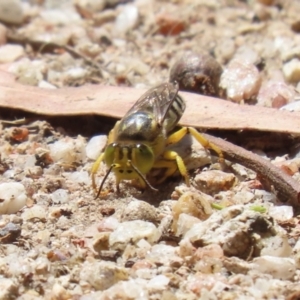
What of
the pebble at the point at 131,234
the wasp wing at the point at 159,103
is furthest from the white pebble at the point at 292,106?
the pebble at the point at 131,234

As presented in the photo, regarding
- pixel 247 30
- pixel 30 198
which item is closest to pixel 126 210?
pixel 30 198

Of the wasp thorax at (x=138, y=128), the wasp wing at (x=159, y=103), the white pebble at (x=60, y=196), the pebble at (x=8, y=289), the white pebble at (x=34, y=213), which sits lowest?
the pebble at (x=8, y=289)

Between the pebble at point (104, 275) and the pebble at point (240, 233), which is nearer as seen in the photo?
the pebble at point (104, 275)

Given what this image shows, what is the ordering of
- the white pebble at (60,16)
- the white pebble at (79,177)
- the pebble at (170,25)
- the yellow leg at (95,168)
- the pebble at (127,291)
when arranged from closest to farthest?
1. the pebble at (127,291)
2. the yellow leg at (95,168)
3. the white pebble at (79,177)
4. the pebble at (170,25)
5. the white pebble at (60,16)

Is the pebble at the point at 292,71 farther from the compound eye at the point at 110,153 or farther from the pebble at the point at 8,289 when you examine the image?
the pebble at the point at 8,289

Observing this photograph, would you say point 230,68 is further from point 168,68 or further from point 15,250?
point 15,250

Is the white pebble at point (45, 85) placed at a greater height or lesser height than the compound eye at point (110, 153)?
lesser
